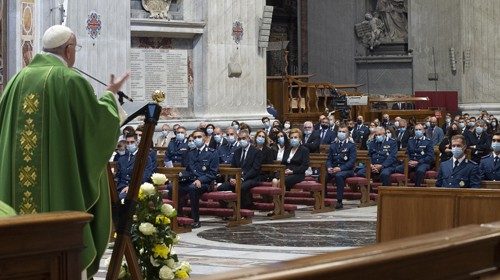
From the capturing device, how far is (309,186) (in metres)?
20.8

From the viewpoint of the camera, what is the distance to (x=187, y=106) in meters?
25.5

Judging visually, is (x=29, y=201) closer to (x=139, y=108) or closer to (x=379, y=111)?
(x=139, y=108)

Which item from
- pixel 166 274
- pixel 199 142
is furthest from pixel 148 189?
pixel 199 142

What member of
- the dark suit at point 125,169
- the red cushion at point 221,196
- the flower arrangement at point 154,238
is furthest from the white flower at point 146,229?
the red cushion at point 221,196

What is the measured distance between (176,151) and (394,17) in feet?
66.0

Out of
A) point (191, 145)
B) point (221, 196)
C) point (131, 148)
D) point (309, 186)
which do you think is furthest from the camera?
point (309, 186)

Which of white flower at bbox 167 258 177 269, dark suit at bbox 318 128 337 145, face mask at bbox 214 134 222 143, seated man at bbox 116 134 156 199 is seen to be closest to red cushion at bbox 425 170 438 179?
dark suit at bbox 318 128 337 145

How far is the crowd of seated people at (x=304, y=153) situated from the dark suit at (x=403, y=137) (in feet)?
0.07

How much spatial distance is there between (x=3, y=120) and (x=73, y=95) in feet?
1.91

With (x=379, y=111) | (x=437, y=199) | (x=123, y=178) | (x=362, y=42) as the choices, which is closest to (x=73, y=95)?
(x=437, y=199)

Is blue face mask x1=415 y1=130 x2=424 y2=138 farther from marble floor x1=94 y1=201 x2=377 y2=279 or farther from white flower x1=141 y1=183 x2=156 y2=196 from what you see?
white flower x1=141 y1=183 x2=156 y2=196

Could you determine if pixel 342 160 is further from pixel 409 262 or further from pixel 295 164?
pixel 409 262

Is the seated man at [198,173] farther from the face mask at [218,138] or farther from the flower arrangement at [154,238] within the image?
the flower arrangement at [154,238]

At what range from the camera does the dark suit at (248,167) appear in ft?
65.4
